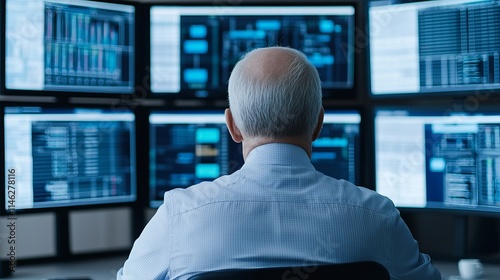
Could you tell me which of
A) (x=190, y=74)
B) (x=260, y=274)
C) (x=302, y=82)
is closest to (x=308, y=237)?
(x=260, y=274)

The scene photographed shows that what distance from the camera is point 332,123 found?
205cm

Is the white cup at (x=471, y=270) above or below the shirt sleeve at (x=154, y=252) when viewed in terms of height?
below

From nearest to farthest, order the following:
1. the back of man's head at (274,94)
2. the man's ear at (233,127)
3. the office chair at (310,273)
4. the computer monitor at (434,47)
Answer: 1. the office chair at (310,273)
2. the back of man's head at (274,94)
3. the man's ear at (233,127)
4. the computer monitor at (434,47)

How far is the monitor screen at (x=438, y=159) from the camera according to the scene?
1.80 metres

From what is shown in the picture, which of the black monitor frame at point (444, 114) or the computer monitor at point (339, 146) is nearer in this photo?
the black monitor frame at point (444, 114)

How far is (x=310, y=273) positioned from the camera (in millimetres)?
906

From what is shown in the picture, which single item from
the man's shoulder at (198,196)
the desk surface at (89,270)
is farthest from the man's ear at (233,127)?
the desk surface at (89,270)

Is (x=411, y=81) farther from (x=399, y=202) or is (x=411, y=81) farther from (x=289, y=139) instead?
(x=289, y=139)

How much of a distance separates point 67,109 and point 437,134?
1.13 meters

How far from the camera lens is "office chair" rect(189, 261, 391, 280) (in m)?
0.88

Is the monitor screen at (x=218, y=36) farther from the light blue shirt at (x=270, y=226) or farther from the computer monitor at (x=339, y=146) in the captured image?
the light blue shirt at (x=270, y=226)

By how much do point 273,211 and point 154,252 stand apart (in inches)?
8.6

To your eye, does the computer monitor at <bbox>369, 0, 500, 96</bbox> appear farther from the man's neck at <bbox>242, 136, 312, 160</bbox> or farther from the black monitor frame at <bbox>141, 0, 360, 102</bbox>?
the man's neck at <bbox>242, 136, 312, 160</bbox>

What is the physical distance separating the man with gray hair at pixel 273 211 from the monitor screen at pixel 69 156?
2.57ft
